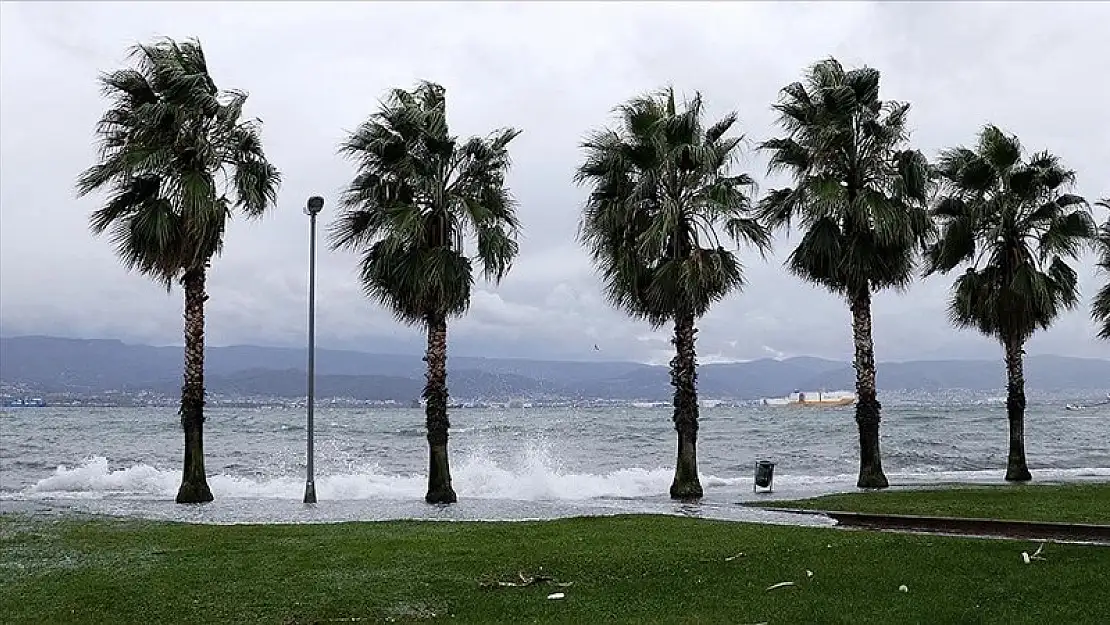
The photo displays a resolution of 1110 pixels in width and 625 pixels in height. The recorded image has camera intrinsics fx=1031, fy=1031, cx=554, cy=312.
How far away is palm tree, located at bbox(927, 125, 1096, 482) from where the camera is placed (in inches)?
1085

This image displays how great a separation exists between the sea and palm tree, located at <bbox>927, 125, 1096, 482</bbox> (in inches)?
192

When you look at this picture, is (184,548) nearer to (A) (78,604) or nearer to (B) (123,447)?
(A) (78,604)

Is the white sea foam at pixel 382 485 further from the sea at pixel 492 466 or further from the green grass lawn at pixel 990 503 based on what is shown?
the green grass lawn at pixel 990 503

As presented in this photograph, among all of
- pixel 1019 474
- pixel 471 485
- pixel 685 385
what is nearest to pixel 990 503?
pixel 685 385

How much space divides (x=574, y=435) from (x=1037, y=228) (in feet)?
165

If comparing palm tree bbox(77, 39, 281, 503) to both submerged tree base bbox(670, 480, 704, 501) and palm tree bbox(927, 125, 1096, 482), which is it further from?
palm tree bbox(927, 125, 1096, 482)

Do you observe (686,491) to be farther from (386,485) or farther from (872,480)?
(386,485)

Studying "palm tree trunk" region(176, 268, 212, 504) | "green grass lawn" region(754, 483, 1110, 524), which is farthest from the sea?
"green grass lawn" region(754, 483, 1110, 524)

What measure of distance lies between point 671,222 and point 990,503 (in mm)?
9088

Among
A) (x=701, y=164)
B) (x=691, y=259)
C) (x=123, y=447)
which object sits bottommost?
(x=123, y=447)

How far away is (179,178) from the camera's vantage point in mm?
23719

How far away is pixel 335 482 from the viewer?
3372 centimetres

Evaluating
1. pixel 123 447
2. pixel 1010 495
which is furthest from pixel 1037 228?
pixel 123 447

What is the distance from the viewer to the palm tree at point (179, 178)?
23422 mm
